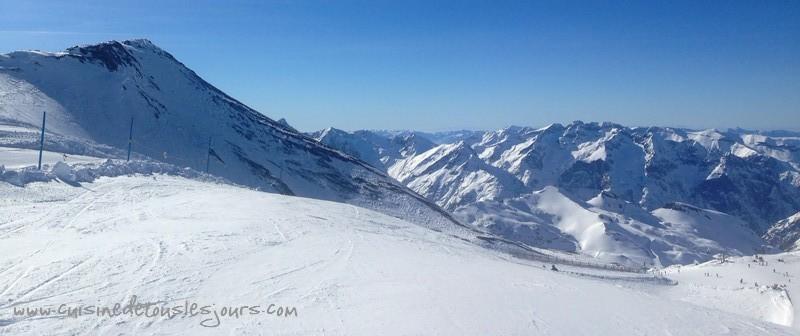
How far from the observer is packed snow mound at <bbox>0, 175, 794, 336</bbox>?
909 centimetres

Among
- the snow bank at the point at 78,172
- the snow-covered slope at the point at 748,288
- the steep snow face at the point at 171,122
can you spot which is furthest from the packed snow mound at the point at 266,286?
the steep snow face at the point at 171,122

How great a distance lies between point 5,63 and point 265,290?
93.6m

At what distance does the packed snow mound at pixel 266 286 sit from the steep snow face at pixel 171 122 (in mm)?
47480

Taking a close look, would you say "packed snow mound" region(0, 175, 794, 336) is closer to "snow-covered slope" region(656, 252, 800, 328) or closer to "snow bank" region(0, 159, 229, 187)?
"snow bank" region(0, 159, 229, 187)

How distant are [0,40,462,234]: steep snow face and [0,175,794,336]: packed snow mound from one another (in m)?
47.5

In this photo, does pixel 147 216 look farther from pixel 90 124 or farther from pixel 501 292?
pixel 90 124

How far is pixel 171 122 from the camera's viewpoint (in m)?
94.5

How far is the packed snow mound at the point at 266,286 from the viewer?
9086 millimetres

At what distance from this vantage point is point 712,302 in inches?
1137

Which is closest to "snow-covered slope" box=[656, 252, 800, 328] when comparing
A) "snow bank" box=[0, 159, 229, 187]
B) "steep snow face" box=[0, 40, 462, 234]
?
"snow bank" box=[0, 159, 229, 187]

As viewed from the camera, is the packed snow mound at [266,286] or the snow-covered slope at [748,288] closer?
the packed snow mound at [266,286]

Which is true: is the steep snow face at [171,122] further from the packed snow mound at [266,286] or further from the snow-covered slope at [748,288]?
the packed snow mound at [266,286]

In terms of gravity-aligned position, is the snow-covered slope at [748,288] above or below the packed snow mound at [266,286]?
below

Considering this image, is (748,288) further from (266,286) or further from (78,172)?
(78,172)
